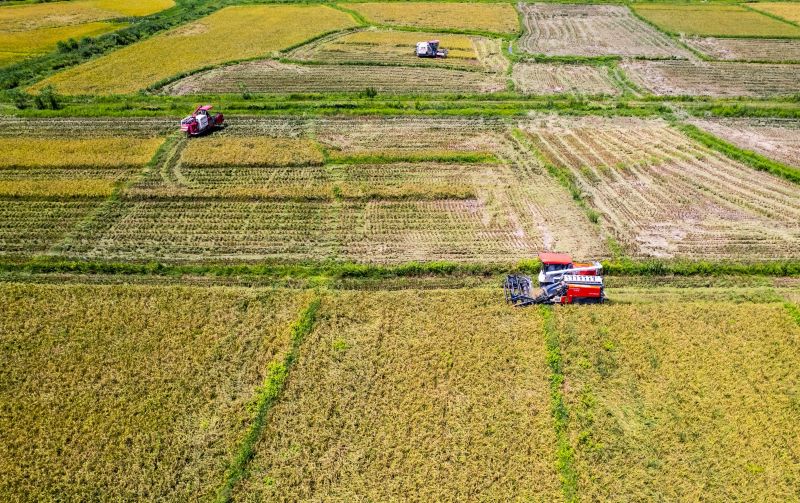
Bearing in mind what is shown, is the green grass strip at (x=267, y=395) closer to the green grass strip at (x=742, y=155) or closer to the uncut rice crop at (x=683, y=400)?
the uncut rice crop at (x=683, y=400)

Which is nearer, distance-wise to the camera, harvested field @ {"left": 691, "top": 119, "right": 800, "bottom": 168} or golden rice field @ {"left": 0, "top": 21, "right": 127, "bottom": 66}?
harvested field @ {"left": 691, "top": 119, "right": 800, "bottom": 168}

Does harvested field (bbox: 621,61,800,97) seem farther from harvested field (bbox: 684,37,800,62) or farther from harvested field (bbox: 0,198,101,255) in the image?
harvested field (bbox: 0,198,101,255)

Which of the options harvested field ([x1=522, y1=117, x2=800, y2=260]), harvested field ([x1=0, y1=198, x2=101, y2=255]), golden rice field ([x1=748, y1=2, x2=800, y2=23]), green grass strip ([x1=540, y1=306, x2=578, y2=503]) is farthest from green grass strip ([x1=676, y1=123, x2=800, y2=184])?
golden rice field ([x1=748, y1=2, x2=800, y2=23])

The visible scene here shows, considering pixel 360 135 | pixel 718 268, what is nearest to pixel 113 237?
pixel 360 135

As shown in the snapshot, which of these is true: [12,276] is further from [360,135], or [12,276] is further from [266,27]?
[266,27]

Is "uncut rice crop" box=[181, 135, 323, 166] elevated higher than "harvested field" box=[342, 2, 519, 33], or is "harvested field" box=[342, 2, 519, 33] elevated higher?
"harvested field" box=[342, 2, 519, 33]

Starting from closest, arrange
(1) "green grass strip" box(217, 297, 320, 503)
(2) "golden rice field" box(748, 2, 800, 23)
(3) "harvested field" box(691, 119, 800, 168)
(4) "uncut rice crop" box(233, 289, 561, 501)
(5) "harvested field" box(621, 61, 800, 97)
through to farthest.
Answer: (4) "uncut rice crop" box(233, 289, 561, 501) → (1) "green grass strip" box(217, 297, 320, 503) → (3) "harvested field" box(691, 119, 800, 168) → (5) "harvested field" box(621, 61, 800, 97) → (2) "golden rice field" box(748, 2, 800, 23)
